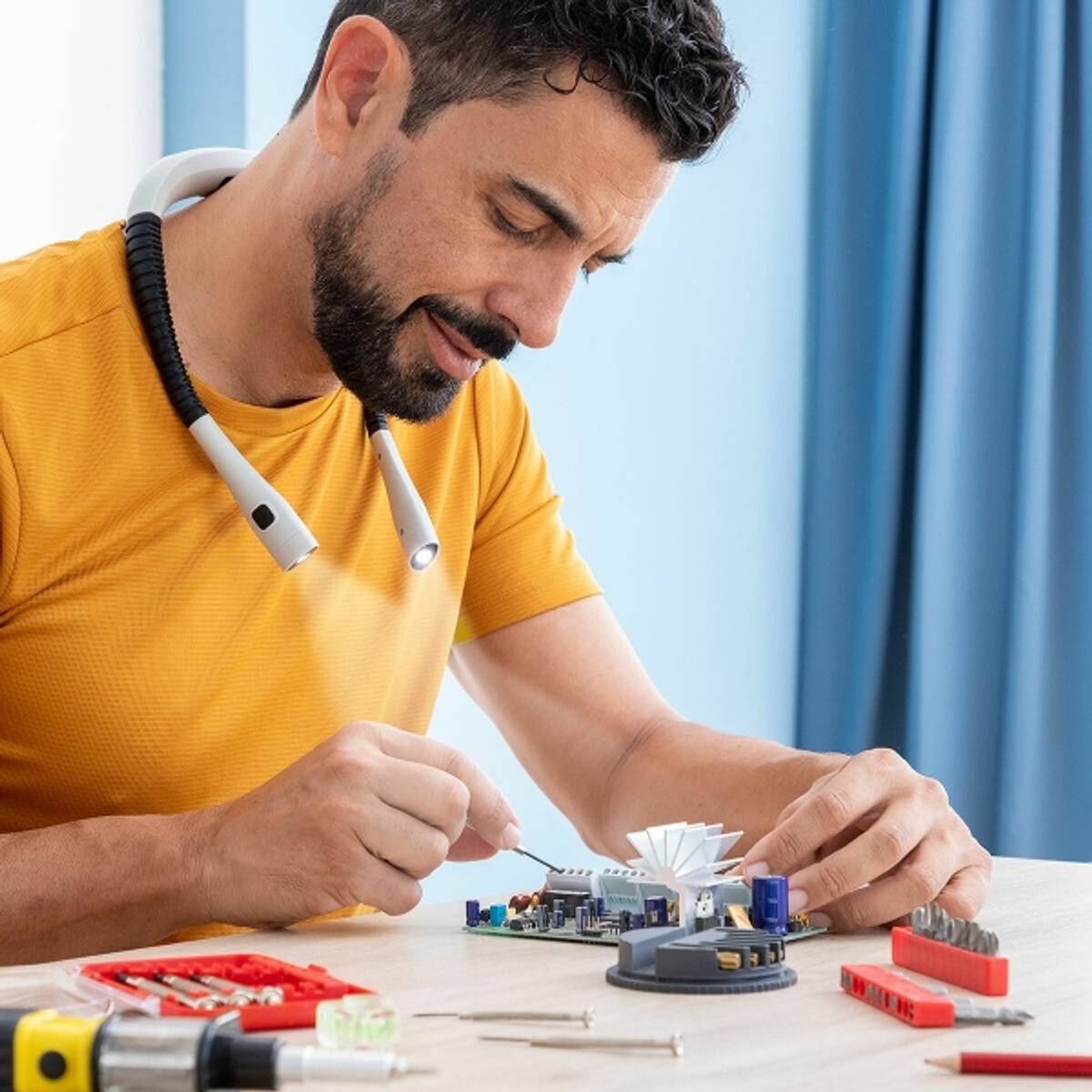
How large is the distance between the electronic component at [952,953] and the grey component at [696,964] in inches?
3.1

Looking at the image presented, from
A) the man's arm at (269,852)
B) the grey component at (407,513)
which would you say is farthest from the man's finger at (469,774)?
the grey component at (407,513)

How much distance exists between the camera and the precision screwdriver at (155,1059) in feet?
1.90

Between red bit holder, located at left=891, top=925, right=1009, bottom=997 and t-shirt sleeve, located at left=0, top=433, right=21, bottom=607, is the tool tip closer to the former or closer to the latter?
red bit holder, located at left=891, top=925, right=1009, bottom=997

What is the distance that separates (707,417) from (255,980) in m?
2.12

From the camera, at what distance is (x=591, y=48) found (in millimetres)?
1269

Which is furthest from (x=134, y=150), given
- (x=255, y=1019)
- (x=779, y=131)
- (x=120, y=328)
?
(x=255, y=1019)

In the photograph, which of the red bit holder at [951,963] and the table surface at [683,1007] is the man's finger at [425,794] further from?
the red bit holder at [951,963]

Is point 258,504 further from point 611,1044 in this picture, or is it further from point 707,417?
point 707,417

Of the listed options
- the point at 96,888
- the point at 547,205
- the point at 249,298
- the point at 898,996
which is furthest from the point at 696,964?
the point at 249,298

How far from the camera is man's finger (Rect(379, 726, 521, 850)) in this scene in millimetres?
1088

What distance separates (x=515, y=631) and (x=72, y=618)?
494mm

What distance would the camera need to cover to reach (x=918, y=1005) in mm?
804

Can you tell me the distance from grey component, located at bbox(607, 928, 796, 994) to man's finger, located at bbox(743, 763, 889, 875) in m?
0.18

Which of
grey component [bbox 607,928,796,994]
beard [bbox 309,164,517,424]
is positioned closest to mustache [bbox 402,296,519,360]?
beard [bbox 309,164,517,424]
